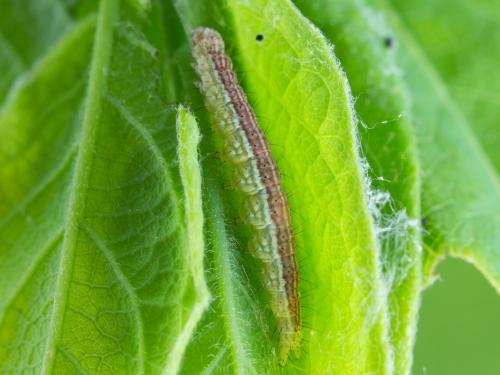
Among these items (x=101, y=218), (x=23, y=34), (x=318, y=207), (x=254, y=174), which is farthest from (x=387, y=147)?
(x=23, y=34)

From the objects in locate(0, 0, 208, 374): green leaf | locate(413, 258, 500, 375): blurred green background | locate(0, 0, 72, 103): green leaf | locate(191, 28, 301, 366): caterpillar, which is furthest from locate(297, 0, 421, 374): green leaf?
locate(413, 258, 500, 375): blurred green background

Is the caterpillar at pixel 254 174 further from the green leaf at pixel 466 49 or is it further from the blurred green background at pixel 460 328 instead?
the blurred green background at pixel 460 328

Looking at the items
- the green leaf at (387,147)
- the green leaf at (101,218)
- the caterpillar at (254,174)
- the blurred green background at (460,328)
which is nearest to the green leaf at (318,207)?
the caterpillar at (254,174)

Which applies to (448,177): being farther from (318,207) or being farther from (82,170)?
(82,170)

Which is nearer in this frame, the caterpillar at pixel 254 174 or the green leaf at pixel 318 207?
the green leaf at pixel 318 207

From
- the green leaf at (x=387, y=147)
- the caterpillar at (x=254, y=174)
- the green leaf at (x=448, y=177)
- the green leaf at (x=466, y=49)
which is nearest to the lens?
the green leaf at (x=387, y=147)

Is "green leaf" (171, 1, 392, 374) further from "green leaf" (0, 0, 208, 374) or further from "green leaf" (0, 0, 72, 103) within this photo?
"green leaf" (0, 0, 72, 103)

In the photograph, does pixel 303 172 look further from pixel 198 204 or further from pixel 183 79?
pixel 183 79
